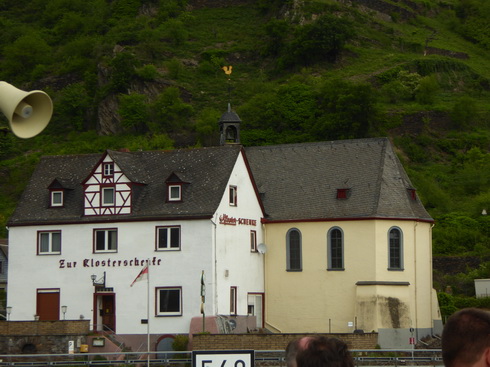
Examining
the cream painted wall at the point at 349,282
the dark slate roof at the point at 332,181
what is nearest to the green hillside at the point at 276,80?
the cream painted wall at the point at 349,282

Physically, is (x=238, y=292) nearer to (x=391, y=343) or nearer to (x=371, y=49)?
(x=391, y=343)

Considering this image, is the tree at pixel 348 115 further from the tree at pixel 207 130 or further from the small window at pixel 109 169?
the small window at pixel 109 169

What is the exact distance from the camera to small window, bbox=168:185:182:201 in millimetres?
44675

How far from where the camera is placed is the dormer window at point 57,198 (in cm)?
4641

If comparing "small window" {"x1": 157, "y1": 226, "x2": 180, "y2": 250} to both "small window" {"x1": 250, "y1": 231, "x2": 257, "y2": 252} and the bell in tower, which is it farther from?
the bell in tower

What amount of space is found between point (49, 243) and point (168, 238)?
5.19 metres

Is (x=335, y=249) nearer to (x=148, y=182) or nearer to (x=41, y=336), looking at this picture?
(x=148, y=182)

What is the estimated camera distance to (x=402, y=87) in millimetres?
88062

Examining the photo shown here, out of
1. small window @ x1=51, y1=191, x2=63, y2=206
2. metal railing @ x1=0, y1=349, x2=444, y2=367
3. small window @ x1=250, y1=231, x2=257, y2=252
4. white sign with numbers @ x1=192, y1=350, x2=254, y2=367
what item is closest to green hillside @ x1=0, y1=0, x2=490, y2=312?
small window @ x1=250, y1=231, x2=257, y2=252

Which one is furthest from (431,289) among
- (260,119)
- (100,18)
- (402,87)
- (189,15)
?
(100,18)

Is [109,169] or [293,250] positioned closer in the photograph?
[109,169]

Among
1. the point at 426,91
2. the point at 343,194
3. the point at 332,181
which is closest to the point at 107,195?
the point at 332,181

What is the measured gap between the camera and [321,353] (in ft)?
21.2

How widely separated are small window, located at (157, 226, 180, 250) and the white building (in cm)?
4
